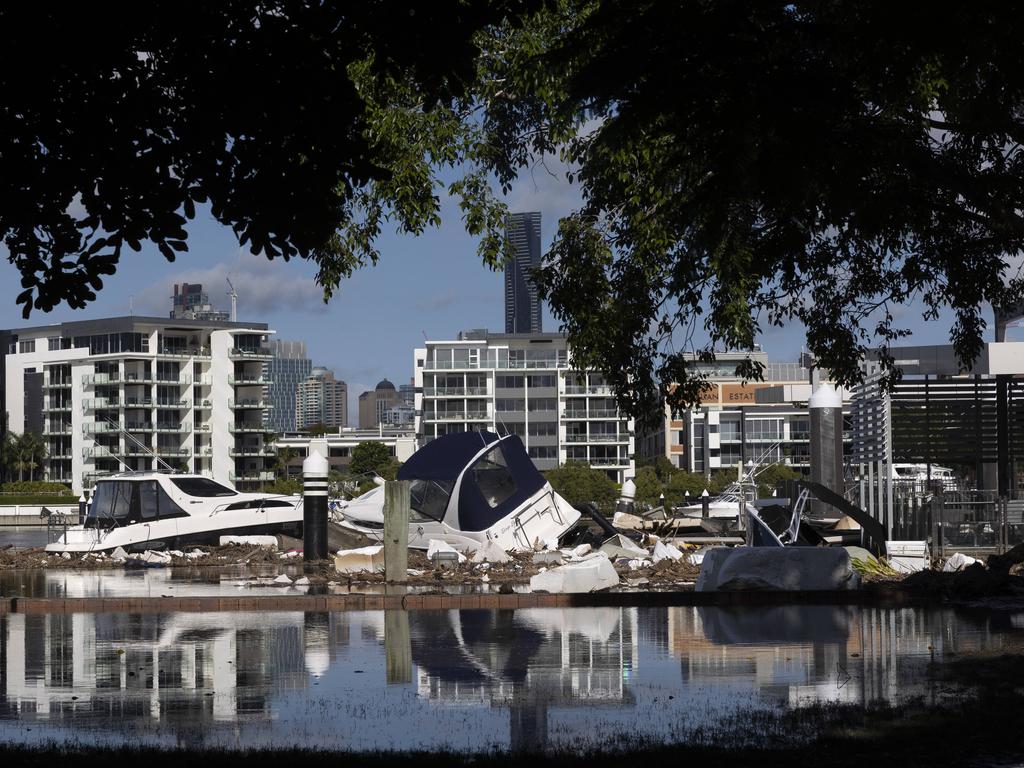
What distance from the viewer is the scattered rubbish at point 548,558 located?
26.9 metres

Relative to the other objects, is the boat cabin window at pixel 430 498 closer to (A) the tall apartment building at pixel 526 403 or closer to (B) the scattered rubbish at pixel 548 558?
(B) the scattered rubbish at pixel 548 558

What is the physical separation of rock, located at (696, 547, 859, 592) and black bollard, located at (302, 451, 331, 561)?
10.2 m

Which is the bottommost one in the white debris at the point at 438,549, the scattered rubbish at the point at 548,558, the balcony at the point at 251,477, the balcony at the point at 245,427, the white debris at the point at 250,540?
the balcony at the point at 251,477

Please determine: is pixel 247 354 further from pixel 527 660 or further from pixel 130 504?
pixel 527 660

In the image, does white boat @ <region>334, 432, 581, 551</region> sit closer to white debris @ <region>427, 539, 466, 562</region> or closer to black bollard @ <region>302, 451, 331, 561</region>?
white debris @ <region>427, 539, 466, 562</region>

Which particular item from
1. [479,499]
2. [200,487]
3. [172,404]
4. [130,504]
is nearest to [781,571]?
[479,499]

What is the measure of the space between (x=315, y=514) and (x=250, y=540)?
8219 millimetres

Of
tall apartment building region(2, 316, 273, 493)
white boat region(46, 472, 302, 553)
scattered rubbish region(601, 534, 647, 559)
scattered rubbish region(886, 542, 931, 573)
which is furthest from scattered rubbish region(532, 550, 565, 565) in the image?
tall apartment building region(2, 316, 273, 493)

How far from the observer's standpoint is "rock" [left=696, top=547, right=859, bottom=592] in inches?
719

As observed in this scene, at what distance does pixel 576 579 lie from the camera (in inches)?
765

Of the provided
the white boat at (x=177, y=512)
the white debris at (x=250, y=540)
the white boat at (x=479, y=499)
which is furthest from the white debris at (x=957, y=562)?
the white boat at (x=177, y=512)

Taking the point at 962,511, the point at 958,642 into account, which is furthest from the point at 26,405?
the point at 958,642

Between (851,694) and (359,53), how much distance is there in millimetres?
5414

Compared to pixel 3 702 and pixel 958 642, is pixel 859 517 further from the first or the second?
pixel 3 702
